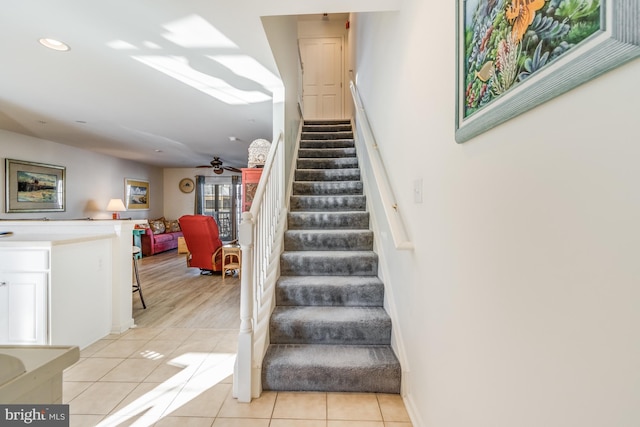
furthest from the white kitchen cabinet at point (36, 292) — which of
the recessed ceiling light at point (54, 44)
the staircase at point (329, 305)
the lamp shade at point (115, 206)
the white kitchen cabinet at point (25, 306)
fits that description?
the lamp shade at point (115, 206)

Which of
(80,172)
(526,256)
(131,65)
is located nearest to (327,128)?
(131,65)

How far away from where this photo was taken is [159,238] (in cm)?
732

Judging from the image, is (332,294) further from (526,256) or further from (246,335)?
(526,256)

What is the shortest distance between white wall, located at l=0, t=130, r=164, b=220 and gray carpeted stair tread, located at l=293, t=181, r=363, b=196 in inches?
196

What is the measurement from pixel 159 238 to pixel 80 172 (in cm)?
228

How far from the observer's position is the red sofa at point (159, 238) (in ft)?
22.9

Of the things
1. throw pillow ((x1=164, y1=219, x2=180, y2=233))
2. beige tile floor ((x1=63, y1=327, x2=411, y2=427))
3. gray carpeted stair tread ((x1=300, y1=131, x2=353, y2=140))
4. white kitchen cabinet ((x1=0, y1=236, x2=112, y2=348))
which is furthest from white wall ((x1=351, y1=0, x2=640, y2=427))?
throw pillow ((x1=164, y1=219, x2=180, y2=233))

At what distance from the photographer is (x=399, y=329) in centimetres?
176

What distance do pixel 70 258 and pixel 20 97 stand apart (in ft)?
8.03

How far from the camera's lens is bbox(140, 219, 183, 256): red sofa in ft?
22.9

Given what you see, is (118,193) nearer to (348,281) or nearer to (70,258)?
(70,258)

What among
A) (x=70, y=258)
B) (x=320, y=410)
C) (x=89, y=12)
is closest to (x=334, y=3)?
(x=89, y=12)

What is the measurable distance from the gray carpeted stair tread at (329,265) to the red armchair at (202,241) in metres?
2.88

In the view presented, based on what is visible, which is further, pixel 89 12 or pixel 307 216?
pixel 307 216
